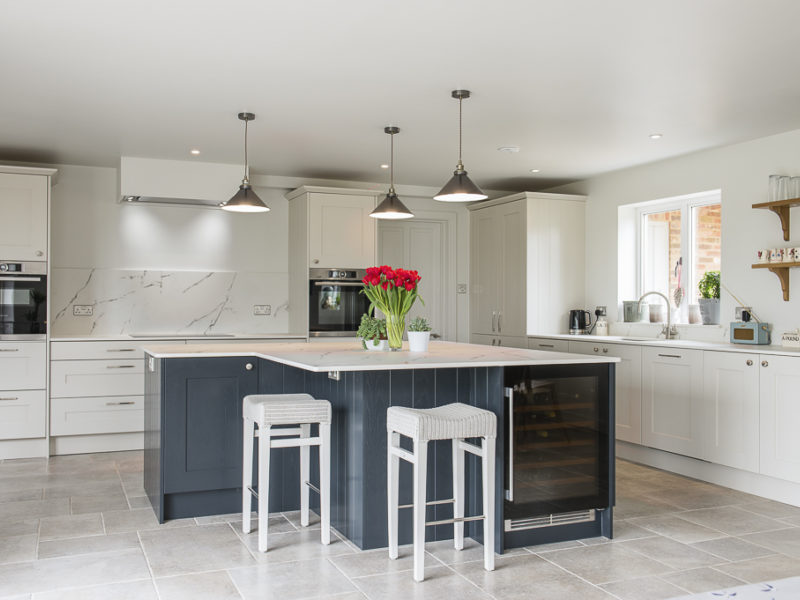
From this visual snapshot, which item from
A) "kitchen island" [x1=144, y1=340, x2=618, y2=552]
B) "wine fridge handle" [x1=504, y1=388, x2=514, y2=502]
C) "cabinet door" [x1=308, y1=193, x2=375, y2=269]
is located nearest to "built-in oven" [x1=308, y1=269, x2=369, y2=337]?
"cabinet door" [x1=308, y1=193, x2=375, y2=269]

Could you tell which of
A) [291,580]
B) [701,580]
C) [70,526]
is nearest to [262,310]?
[70,526]

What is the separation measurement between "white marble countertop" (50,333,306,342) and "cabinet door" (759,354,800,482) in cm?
351

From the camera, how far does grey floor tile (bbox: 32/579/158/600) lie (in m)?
2.71

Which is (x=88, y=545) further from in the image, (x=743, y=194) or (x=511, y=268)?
(x=743, y=194)

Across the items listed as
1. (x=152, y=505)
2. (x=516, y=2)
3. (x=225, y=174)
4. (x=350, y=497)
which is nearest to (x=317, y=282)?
(x=225, y=174)

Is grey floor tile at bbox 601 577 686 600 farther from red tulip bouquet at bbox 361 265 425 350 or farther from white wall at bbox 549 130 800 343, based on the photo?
white wall at bbox 549 130 800 343

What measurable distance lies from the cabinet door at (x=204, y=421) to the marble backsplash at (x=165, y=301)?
102 inches

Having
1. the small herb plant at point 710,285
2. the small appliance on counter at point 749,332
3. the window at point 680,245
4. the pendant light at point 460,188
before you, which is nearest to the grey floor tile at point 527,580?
the pendant light at point 460,188

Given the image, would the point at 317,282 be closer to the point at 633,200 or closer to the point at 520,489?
the point at 633,200

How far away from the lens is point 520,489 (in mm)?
3275

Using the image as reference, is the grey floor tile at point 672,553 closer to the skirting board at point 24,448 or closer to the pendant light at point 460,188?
the pendant light at point 460,188

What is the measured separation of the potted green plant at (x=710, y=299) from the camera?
531 centimetres

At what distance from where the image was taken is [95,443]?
5590 millimetres

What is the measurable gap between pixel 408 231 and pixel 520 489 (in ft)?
13.9
